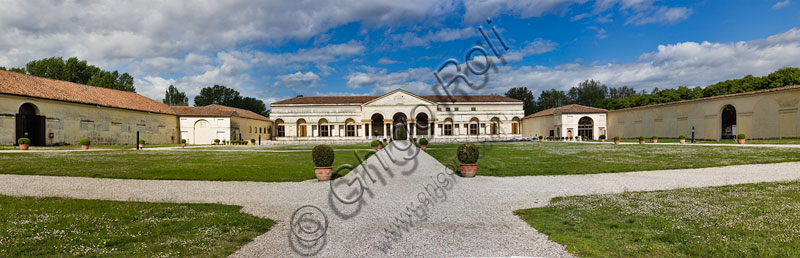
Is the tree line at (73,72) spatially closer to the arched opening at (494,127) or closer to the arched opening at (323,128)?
the arched opening at (323,128)

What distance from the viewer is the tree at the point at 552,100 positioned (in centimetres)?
9400

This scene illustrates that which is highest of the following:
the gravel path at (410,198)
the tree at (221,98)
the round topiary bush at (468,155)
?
the tree at (221,98)

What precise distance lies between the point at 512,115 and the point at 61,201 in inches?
2476

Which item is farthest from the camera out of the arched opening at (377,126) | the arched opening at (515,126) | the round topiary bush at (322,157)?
the arched opening at (515,126)

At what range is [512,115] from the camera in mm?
64188

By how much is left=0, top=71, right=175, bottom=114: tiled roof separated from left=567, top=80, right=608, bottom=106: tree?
A: 296 feet

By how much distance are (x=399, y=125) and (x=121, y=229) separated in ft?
177

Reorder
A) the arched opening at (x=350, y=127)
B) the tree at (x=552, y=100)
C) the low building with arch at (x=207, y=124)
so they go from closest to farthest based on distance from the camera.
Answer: the low building with arch at (x=207, y=124) < the arched opening at (x=350, y=127) < the tree at (x=552, y=100)

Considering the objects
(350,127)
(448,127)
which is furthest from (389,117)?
(448,127)

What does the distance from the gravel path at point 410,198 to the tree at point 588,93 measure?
3343 inches

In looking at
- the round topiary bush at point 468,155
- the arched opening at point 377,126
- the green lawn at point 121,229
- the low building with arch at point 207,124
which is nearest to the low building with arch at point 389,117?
the arched opening at point 377,126

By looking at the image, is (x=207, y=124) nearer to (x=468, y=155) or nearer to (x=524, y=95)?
(x=468, y=155)

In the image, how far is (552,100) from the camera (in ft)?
311

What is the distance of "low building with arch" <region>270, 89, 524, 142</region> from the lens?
195ft
